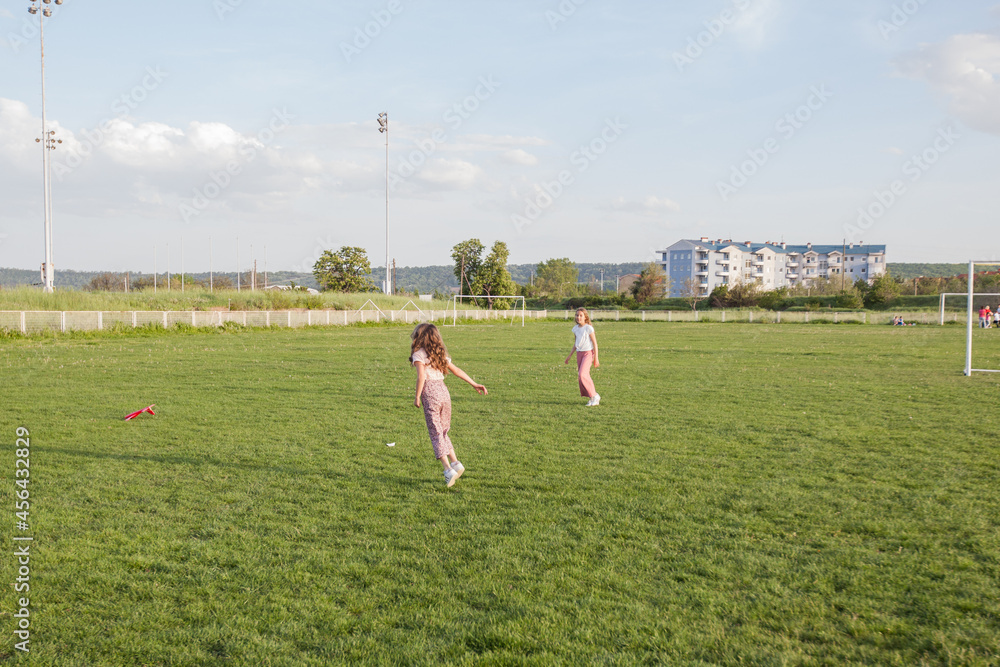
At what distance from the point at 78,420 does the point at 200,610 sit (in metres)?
7.35

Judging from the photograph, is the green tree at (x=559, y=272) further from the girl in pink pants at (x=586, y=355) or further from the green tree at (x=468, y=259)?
the girl in pink pants at (x=586, y=355)

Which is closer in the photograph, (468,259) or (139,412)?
(139,412)

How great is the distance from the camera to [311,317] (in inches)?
1586

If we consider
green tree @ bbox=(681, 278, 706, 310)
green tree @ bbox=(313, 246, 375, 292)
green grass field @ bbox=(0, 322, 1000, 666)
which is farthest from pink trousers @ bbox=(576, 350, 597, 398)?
green tree @ bbox=(681, 278, 706, 310)

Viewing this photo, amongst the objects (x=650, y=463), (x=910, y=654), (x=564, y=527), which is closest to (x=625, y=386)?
(x=650, y=463)

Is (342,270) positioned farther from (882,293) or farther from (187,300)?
(882,293)

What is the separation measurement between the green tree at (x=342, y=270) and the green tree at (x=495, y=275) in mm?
12706

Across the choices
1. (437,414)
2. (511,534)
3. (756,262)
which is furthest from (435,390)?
(756,262)

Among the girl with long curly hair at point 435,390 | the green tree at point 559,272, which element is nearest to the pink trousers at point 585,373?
the girl with long curly hair at point 435,390

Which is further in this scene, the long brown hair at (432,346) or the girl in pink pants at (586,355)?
the girl in pink pants at (586,355)

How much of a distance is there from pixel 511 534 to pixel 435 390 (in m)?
1.93

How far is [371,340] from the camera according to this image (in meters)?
30.7

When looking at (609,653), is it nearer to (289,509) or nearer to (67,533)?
(289,509)

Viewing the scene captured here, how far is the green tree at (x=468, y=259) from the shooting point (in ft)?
251
